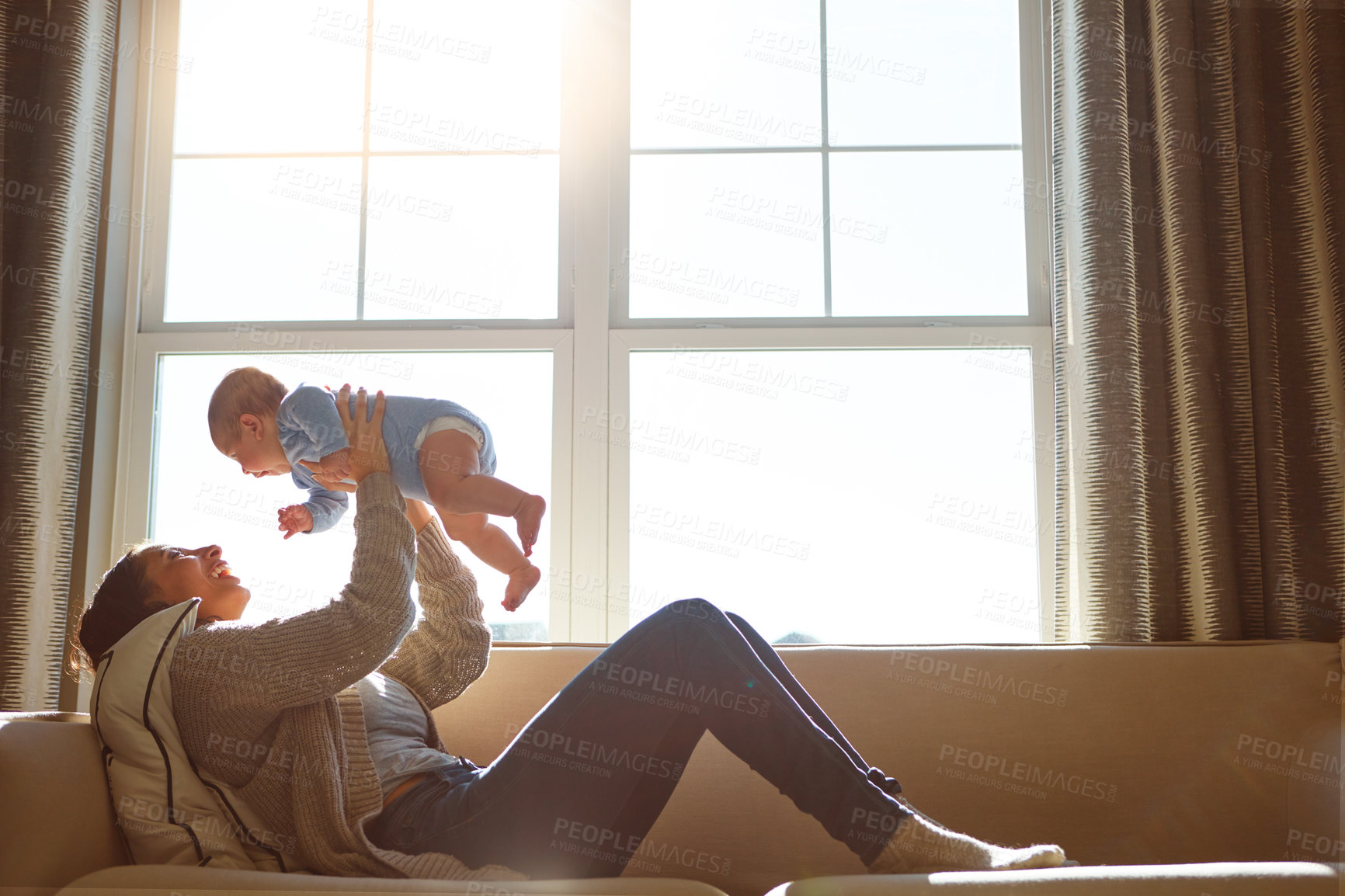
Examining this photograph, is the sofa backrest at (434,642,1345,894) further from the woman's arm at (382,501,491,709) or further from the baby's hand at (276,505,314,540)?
the baby's hand at (276,505,314,540)

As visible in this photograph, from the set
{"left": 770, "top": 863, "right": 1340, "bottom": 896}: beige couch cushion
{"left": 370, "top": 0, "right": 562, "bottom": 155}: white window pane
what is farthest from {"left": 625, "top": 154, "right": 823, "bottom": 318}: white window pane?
{"left": 770, "top": 863, "right": 1340, "bottom": 896}: beige couch cushion

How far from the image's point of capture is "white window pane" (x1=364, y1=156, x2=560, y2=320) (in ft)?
7.36

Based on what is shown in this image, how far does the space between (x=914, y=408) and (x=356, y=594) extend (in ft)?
4.49

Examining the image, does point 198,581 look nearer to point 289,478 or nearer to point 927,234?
point 289,478

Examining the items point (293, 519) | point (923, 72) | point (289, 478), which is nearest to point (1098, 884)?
point (293, 519)

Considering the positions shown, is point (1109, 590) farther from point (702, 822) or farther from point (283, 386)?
point (283, 386)

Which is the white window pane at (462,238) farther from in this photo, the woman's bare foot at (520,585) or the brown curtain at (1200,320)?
the brown curtain at (1200,320)

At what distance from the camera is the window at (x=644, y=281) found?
216cm

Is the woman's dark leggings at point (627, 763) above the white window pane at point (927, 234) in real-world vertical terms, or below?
below

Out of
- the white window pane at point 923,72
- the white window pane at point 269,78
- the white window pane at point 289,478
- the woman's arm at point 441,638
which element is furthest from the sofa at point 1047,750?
the white window pane at point 269,78

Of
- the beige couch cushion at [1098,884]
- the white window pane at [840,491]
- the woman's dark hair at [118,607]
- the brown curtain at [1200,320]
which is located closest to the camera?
the beige couch cushion at [1098,884]

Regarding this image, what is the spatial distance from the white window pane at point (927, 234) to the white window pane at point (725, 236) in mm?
76

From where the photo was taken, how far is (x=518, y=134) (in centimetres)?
230

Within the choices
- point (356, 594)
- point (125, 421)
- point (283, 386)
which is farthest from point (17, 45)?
point (356, 594)
